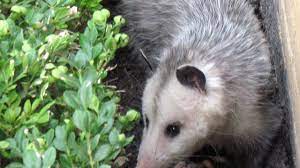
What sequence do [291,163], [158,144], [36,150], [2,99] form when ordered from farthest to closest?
1. [291,163]
2. [158,144]
3. [2,99]
4. [36,150]

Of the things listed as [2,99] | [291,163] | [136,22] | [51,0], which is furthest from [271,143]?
[2,99]

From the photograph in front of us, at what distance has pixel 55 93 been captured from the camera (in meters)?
2.57

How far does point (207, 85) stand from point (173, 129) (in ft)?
0.80

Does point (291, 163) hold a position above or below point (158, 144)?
below

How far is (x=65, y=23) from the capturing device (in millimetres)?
2875

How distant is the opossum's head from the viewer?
305 cm

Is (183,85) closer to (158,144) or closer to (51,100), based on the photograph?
(158,144)

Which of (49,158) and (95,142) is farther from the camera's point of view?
(95,142)

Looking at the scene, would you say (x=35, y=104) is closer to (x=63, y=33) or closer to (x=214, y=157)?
(x=63, y=33)

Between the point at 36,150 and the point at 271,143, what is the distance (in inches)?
69.3

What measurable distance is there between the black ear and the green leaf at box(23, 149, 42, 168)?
107cm

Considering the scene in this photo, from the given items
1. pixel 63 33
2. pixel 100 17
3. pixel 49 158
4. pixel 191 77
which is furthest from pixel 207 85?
pixel 49 158

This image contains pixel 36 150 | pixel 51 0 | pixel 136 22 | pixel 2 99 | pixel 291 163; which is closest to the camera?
pixel 36 150

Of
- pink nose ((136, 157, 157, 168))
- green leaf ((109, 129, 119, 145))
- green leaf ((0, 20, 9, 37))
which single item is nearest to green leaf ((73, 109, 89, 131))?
green leaf ((109, 129, 119, 145))
